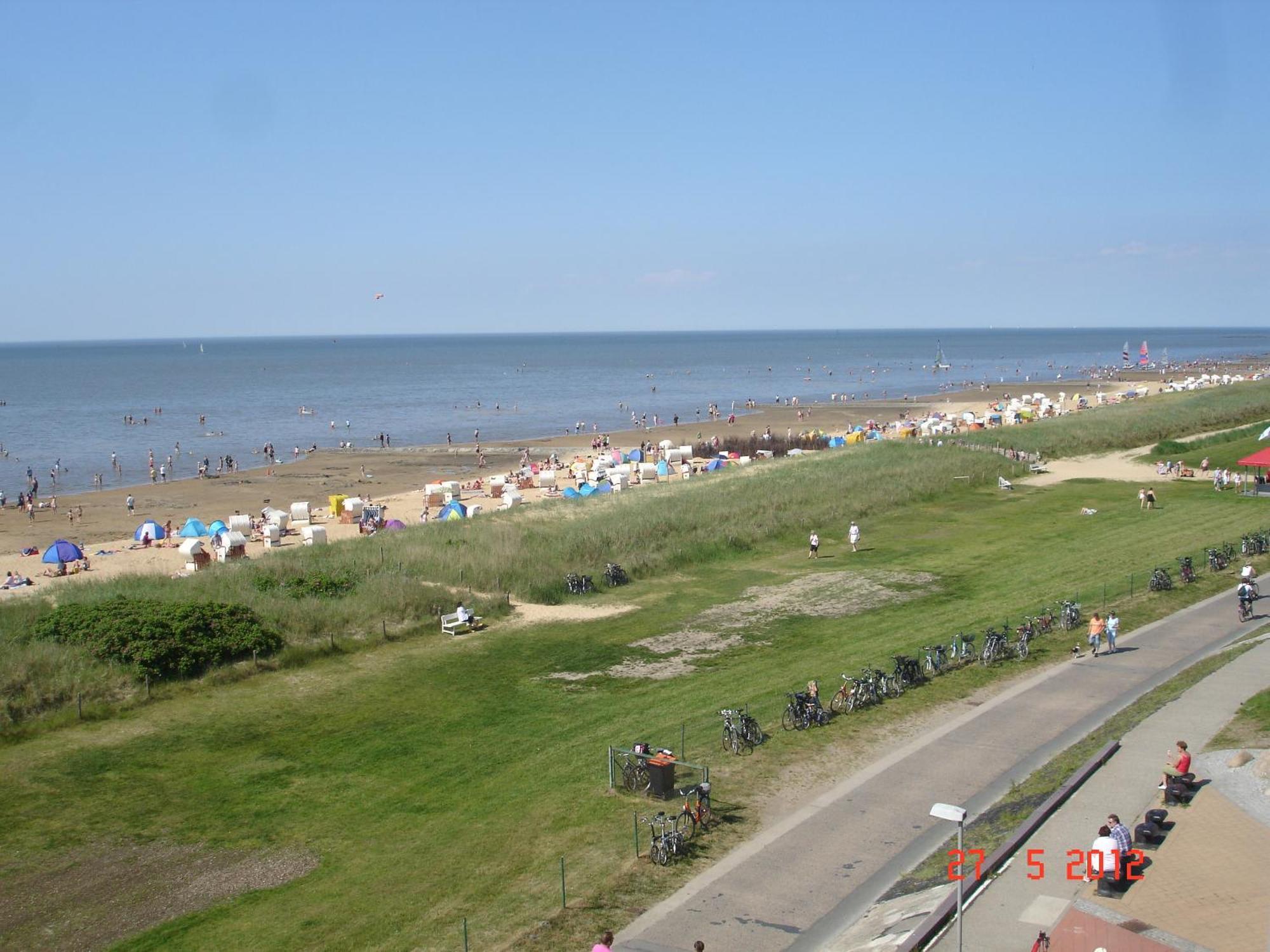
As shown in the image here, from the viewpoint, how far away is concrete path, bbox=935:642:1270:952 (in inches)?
480

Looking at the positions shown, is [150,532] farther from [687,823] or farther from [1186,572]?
[1186,572]

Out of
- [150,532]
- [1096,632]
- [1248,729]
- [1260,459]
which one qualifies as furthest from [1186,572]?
[150,532]

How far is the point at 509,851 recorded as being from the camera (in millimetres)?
16125

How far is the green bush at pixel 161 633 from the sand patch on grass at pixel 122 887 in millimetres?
8005

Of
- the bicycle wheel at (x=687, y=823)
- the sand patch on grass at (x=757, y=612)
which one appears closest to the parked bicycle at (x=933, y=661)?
the sand patch on grass at (x=757, y=612)

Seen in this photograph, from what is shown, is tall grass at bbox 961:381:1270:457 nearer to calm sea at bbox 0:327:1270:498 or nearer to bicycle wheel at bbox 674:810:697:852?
calm sea at bbox 0:327:1270:498

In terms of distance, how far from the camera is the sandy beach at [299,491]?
1848 inches

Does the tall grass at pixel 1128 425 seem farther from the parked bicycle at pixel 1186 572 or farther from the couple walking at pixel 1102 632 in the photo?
the couple walking at pixel 1102 632

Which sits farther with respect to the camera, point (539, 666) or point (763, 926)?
point (539, 666)

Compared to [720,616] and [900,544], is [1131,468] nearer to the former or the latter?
[900,544]

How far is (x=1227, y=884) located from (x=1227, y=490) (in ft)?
127

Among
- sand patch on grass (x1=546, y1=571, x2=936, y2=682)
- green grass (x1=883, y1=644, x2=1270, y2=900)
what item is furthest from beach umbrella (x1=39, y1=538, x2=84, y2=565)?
green grass (x1=883, y1=644, x2=1270, y2=900)

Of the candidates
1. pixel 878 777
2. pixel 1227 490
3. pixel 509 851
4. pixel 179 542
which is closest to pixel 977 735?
pixel 878 777

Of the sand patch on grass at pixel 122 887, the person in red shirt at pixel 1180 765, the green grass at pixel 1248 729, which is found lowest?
the sand patch on grass at pixel 122 887
